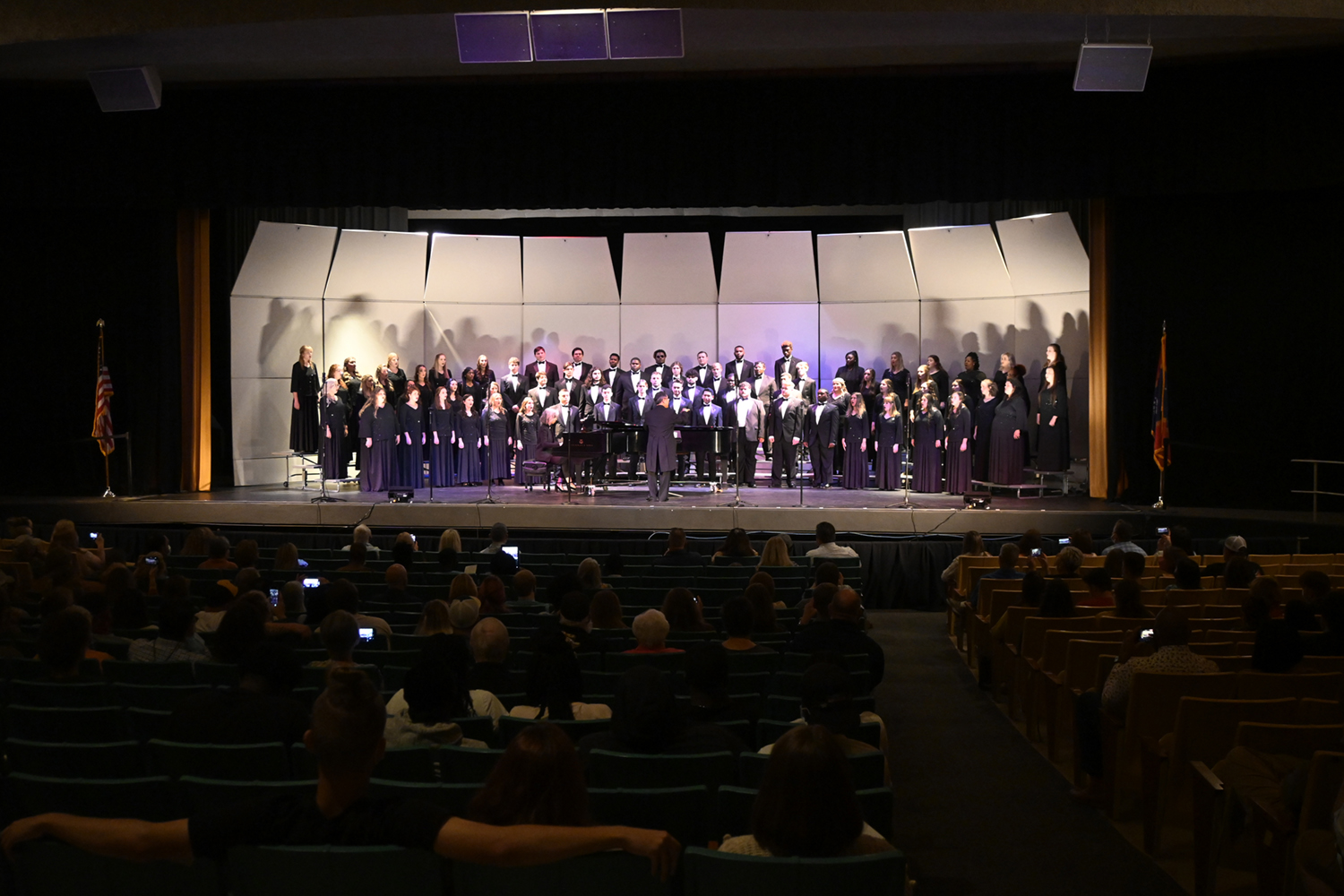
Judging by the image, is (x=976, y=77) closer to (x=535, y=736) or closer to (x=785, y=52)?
(x=785, y=52)

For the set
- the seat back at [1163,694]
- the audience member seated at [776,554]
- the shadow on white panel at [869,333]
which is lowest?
the seat back at [1163,694]

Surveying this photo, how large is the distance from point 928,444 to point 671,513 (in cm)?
420

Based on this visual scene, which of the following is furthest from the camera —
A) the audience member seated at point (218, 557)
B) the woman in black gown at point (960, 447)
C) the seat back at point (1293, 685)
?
the woman in black gown at point (960, 447)

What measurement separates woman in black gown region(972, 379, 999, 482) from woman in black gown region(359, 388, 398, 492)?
25.7ft

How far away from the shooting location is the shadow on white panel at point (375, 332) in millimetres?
18875

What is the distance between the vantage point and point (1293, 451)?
14.2 m

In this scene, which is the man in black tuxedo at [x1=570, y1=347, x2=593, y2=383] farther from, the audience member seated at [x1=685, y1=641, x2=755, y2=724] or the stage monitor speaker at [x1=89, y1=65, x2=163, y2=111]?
the audience member seated at [x1=685, y1=641, x2=755, y2=724]

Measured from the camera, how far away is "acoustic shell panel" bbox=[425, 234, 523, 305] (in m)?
19.0

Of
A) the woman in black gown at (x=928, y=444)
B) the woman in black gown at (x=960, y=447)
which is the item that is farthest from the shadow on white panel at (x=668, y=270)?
the woman in black gown at (x=960, y=447)

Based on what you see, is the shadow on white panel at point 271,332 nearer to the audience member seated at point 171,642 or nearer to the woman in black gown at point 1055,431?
the woman in black gown at point 1055,431

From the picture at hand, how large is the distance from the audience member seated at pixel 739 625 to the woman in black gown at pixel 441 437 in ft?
37.8

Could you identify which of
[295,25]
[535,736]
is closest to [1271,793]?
[535,736]

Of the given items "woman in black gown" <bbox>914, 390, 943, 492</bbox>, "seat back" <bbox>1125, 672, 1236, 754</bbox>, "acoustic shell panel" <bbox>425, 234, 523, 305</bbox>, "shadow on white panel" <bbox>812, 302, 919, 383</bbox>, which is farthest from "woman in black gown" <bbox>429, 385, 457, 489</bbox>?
"seat back" <bbox>1125, 672, 1236, 754</bbox>

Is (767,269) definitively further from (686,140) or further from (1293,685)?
(1293,685)
